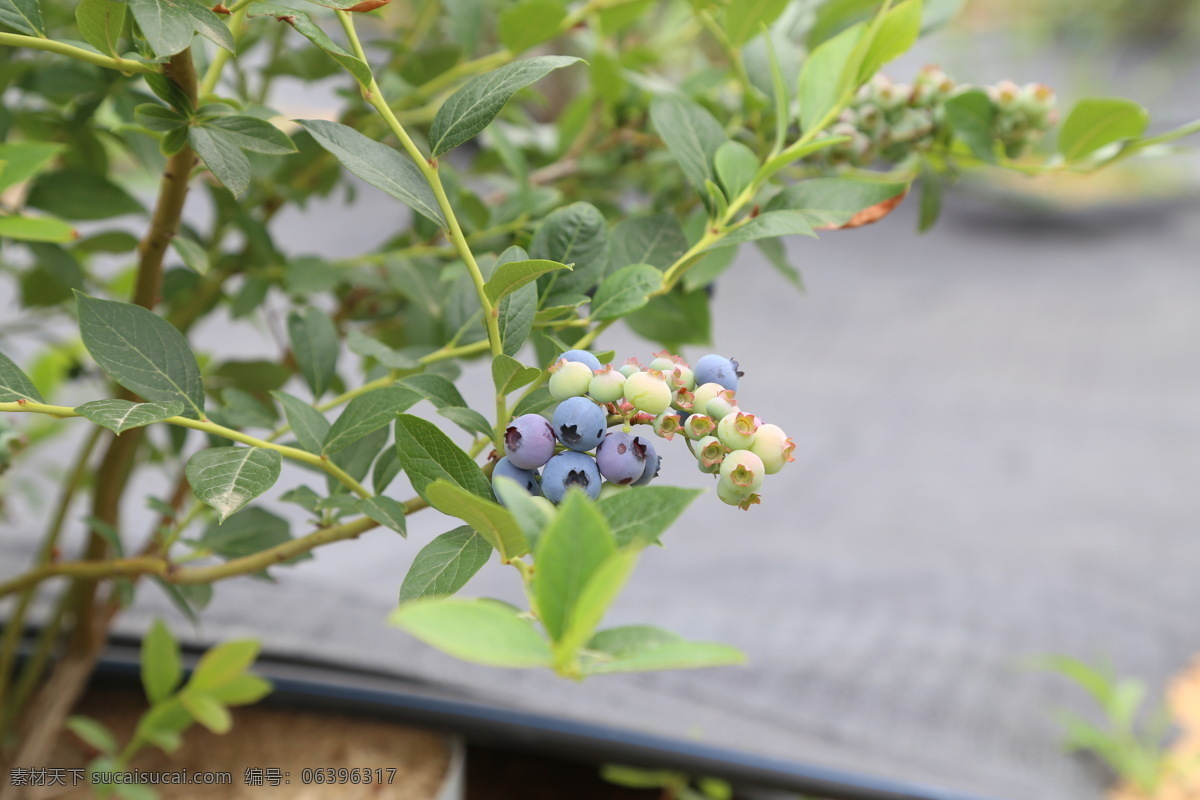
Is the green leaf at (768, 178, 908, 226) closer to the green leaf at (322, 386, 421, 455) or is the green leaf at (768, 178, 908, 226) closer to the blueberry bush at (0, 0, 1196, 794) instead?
the blueberry bush at (0, 0, 1196, 794)

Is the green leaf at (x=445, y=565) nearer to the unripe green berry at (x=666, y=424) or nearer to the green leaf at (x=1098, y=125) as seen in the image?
the unripe green berry at (x=666, y=424)

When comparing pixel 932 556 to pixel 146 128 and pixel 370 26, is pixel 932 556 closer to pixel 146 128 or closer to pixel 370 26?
pixel 146 128

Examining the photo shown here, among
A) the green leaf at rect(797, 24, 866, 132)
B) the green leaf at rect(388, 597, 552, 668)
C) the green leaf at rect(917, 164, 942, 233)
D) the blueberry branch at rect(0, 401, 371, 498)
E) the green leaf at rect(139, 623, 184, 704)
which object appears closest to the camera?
the green leaf at rect(388, 597, 552, 668)

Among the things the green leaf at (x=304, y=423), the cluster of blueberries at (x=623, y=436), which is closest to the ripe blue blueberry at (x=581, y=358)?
the cluster of blueberries at (x=623, y=436)

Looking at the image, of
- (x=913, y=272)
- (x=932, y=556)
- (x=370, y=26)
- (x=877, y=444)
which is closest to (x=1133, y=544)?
(x=932, y=556)

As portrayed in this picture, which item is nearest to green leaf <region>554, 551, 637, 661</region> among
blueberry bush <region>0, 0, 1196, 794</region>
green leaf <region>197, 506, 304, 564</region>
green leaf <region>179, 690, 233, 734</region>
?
blueberry bush <region>0, 0, 1196, 794</region>
